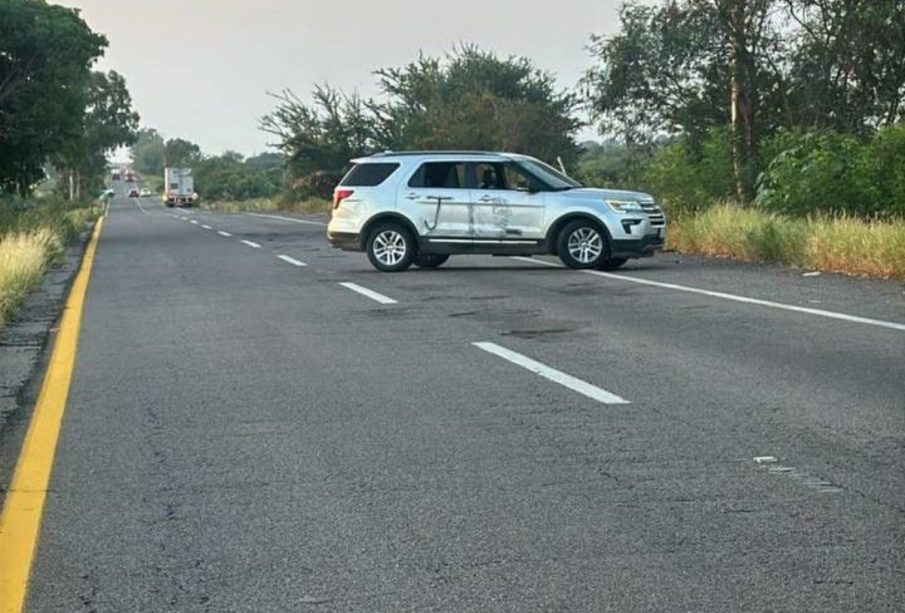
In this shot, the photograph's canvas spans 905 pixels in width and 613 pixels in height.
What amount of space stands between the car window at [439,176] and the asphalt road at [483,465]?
6.86 metres

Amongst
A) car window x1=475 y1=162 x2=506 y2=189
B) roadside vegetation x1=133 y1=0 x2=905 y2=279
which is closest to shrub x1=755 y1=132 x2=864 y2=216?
roadside vegetation x1=133 y1=0 x2=905 y2=279

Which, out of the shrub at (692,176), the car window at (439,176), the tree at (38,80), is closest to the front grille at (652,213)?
the car window at (439,176)

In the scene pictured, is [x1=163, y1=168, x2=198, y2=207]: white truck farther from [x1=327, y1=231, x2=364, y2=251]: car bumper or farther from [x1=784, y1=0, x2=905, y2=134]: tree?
[x1=327, y1=231, x2=364, y2=251]: car bumper

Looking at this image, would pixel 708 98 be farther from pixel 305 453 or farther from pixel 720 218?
pixel 305 453

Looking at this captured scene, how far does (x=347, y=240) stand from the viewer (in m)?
21.4

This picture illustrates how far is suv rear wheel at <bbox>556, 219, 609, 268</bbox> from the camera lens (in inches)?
803

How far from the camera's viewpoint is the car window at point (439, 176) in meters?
21.0

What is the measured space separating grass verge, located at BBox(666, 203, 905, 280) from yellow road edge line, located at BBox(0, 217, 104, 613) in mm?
10914

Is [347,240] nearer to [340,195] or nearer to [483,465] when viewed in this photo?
[340,195]

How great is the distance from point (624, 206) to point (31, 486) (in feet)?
47.0

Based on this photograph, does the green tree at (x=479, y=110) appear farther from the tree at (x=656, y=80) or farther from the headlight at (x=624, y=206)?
the headlight at (x=624, y=206)

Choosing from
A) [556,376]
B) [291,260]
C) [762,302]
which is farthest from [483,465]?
[291,260]

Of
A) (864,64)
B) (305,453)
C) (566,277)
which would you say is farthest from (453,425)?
(864,64)

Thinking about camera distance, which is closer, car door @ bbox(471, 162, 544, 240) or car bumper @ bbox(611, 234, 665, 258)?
car bumper @ bbox(611, 234, 665, 258)
